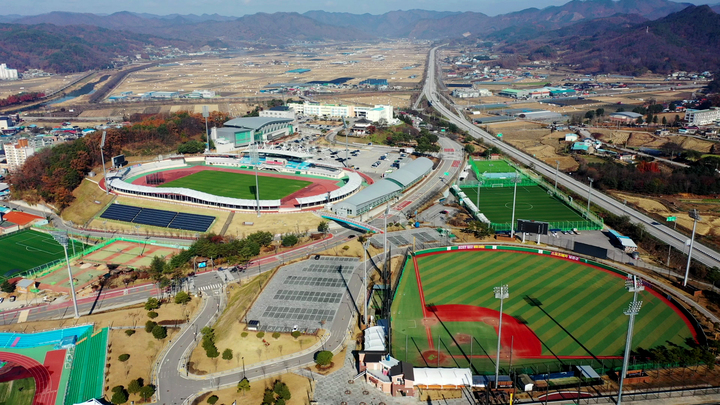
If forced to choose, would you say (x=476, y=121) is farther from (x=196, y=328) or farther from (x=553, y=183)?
(x=196, y=328)

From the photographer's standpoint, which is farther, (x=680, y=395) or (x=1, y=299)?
(x=1, y=299)

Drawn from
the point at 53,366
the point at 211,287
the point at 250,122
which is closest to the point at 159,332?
the point at 53,366

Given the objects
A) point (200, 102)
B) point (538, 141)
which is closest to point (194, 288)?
point (538, 141)

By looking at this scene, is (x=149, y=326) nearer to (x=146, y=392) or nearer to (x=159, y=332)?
(x=159, y=332)

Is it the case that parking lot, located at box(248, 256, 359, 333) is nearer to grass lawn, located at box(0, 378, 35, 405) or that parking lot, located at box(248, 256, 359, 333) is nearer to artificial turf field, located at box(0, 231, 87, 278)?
grass lawn, located at box(0, 378, 35, 405)

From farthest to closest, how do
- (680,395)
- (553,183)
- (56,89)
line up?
(56,89)
(553,183)
(680,395)

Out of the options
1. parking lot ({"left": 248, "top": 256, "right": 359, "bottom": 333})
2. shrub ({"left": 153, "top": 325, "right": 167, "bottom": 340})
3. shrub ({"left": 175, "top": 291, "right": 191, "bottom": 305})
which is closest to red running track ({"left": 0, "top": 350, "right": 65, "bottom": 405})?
shrub ({"left": 153, "top": 325, "right": 167, "bottom": 340})
